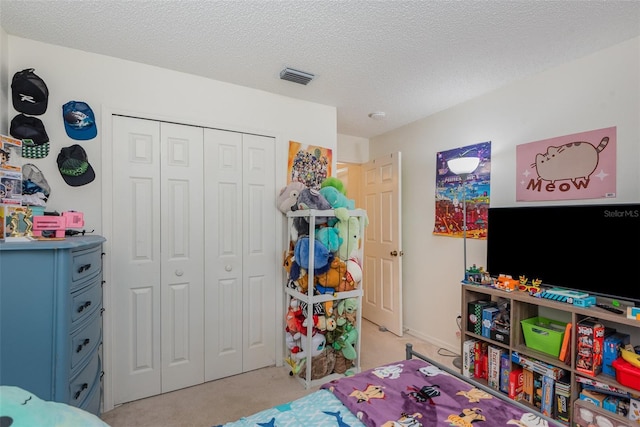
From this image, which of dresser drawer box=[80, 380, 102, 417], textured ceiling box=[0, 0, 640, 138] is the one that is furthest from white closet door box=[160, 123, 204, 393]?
textured ceiling box=[0, 0, 640, 138]

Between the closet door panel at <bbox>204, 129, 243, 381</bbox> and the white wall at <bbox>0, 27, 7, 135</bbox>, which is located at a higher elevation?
the white wall at <bbox>0, 27, 7, 135</bbox>

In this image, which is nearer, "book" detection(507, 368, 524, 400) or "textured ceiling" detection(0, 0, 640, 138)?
"textured ceiling" detection(0, 0, 640, 138)

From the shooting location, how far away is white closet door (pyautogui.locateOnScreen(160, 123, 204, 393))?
2.33 m

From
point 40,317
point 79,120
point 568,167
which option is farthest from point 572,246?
point 79,120

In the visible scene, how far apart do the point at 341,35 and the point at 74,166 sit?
1.96 meters

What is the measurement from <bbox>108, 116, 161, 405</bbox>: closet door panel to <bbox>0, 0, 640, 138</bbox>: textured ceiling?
59 centimetres

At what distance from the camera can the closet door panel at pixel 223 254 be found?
2.49 meters

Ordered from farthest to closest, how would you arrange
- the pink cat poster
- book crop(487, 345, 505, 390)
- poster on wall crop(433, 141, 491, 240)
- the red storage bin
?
1. poster on wall crop(433, 141, 491, 240)
2. book crop(487, 345, 505, 390)
3. the pink cat poster
4. the red storage bin

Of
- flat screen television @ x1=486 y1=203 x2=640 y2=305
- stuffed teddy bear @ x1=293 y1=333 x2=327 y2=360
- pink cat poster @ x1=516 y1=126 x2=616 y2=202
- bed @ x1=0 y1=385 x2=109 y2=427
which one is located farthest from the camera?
stuffed teddy bear @ x1=293 y1=333 x2=327 y2=360

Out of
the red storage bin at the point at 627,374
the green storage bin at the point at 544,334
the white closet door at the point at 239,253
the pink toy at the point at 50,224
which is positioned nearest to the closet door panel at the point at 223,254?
the white closet door at the point at 239,253

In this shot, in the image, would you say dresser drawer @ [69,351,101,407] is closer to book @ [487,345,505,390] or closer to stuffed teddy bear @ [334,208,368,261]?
stuffed teddy bear @ [334,208,368,261]

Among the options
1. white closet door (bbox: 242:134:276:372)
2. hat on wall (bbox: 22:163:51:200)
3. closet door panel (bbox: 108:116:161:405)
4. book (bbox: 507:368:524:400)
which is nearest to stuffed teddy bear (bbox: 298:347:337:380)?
white closet door (bbox: 242:134:276:372)

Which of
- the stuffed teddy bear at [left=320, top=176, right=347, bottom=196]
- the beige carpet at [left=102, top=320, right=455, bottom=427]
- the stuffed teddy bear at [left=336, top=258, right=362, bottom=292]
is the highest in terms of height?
the stuffed teddy bear at [left=320, top=176, right=347, bottom=196]

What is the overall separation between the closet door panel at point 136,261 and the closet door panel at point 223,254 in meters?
0.37
